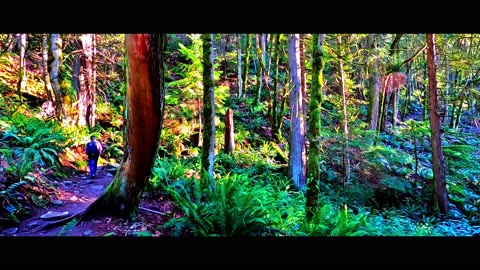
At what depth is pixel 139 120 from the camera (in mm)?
4496

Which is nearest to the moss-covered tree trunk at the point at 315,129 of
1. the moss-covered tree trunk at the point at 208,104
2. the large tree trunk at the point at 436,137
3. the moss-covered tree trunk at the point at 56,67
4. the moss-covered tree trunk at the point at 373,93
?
the moss-covered tree trunk at the point at 208,104

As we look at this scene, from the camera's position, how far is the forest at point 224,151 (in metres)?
4.54

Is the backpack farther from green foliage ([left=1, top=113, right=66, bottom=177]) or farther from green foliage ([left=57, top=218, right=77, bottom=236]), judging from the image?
green foliage ([left=57, top=218, right=77, bottom=236])

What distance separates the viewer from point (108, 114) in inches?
534

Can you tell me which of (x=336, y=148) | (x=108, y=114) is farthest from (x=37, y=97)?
(x=336, y=148)

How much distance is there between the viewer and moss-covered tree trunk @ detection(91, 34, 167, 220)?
425 centimetres

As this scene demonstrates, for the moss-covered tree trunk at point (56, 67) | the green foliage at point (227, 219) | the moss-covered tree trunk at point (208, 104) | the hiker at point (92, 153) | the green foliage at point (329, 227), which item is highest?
the moss-covered tree trunk at point (56, 67)

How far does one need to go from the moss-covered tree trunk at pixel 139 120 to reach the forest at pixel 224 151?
2 centimetres

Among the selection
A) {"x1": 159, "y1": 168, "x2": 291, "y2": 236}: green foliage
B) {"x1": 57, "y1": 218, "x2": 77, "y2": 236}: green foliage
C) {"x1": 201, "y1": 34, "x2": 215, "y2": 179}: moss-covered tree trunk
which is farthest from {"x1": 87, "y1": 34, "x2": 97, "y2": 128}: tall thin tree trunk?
{"x1": 159, "y1": 168, "x2": 291, "y2": 236}: green foliage

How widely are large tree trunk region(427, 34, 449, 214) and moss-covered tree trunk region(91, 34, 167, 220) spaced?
7151 mm

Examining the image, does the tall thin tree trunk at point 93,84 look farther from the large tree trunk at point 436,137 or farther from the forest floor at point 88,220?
the large tree trunk at point 436,137

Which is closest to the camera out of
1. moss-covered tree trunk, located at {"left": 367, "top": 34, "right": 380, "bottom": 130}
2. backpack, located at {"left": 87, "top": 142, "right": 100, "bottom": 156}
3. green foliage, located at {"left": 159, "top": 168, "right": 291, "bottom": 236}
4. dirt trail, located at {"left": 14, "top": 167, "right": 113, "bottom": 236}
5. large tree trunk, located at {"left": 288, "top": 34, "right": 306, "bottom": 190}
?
green foliage, located at {"left": 159, "top": 168, "right": 291, "bottom": 236}
